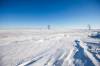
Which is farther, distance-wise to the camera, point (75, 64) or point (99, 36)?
point (99, 36)

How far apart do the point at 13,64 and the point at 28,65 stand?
735 millimetres

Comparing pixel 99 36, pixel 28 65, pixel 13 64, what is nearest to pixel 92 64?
pixel 28 65

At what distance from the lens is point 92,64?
557cm

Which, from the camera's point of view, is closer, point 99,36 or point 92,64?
Answer: point 92,64

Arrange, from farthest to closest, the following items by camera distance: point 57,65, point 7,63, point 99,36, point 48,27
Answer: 1. point 48,27
2. point 99,36
3. point 7,63
4. point 57,65

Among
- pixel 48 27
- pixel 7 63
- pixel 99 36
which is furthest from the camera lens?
pixel 48 27

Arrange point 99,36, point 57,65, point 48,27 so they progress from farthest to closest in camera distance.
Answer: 1. point 48,27
2. point 99,36
3. point 57,65

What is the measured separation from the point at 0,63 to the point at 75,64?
11.7 feet

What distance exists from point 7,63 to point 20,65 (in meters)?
0.84

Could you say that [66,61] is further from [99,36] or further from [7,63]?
[99,36]

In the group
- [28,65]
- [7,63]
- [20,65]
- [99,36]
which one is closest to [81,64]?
[28,65]

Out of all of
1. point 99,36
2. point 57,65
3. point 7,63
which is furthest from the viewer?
point 99,36

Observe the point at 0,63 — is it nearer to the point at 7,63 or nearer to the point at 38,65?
the point at 7,63

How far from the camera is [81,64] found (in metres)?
5.44
